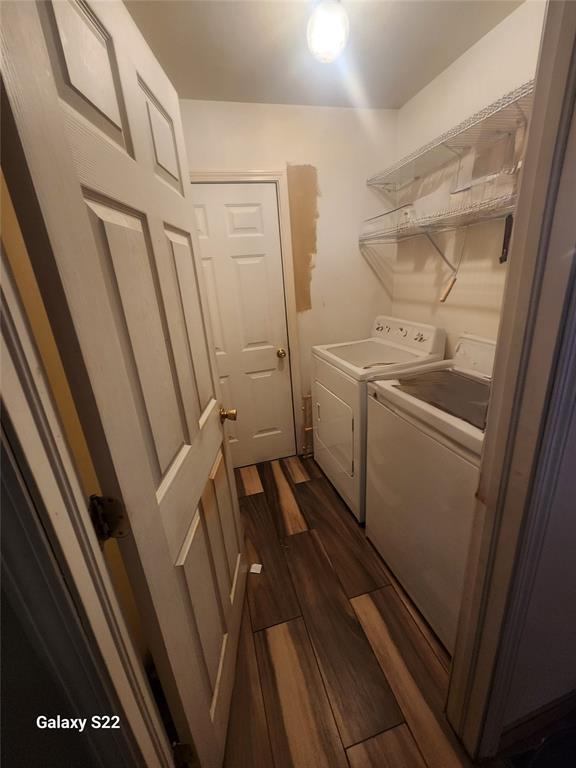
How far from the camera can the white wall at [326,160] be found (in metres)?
1.92

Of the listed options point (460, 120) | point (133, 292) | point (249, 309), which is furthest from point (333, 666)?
point (460, 120)

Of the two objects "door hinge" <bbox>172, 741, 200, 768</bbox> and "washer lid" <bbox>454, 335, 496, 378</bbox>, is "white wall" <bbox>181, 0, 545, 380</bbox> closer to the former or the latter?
"washer lid" <bbox>454, 335, 496, 378</bbox>

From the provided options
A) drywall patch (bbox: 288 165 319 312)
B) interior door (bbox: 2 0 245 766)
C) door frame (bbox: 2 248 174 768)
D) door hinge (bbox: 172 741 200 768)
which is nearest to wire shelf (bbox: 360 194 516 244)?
drywall patch (bbox: 288 165 319 312)

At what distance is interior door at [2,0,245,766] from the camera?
410 millimetres

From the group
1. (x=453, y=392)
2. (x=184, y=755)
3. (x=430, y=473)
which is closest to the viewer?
(x=184, y=755)

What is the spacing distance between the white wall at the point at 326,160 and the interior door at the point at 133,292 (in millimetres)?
1175

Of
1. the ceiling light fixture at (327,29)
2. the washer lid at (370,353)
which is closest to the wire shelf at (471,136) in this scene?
the ceiling light fixture at (327,29)

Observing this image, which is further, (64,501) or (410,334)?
(410,334)

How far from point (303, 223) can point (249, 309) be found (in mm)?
724

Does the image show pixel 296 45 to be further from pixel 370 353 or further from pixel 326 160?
pixel 370 353

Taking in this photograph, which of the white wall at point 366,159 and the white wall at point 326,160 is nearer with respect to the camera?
the white wall at point 366,159

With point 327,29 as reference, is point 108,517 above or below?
below

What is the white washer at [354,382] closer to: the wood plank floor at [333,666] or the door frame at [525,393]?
the wood plank floor at [333,666]

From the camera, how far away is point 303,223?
7.15 ft
